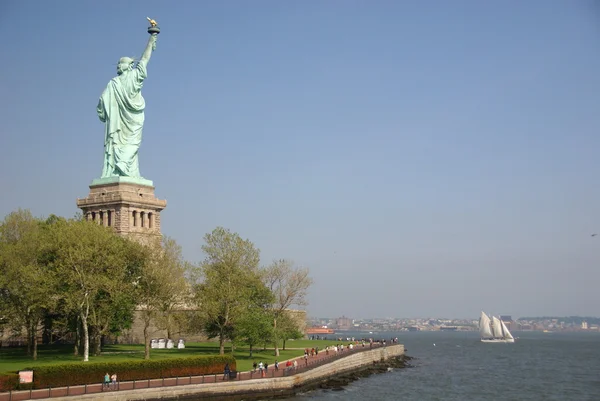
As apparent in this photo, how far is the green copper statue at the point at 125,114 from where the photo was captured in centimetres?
8281

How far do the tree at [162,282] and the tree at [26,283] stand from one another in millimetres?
7318

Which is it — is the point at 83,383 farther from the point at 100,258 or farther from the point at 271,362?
the point at 271,362

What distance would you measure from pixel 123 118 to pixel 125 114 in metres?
0.49

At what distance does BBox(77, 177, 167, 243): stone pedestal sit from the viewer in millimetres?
79125

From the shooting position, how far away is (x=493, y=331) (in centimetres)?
17962

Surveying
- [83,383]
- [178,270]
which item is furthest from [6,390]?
[178,270]

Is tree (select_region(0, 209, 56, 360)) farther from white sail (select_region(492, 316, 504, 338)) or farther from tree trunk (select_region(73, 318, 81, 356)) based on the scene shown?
white sail (select_region(492, 316, 504, 338))

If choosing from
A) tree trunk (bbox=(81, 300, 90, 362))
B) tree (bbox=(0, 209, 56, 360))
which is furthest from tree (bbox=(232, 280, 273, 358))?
tree (bbox=(0, 209, 56, 360))

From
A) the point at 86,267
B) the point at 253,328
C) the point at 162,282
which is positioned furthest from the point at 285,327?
the point at 86,267

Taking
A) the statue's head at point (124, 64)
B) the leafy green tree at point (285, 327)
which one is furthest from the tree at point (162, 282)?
the statue's head at point (124, 64)

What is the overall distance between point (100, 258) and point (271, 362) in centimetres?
1659

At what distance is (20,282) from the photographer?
58.8 metres

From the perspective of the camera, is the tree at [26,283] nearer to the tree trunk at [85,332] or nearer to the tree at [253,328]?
the tree trunk at [85,332]

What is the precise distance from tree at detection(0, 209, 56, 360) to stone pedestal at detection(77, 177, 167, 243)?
1533cm
